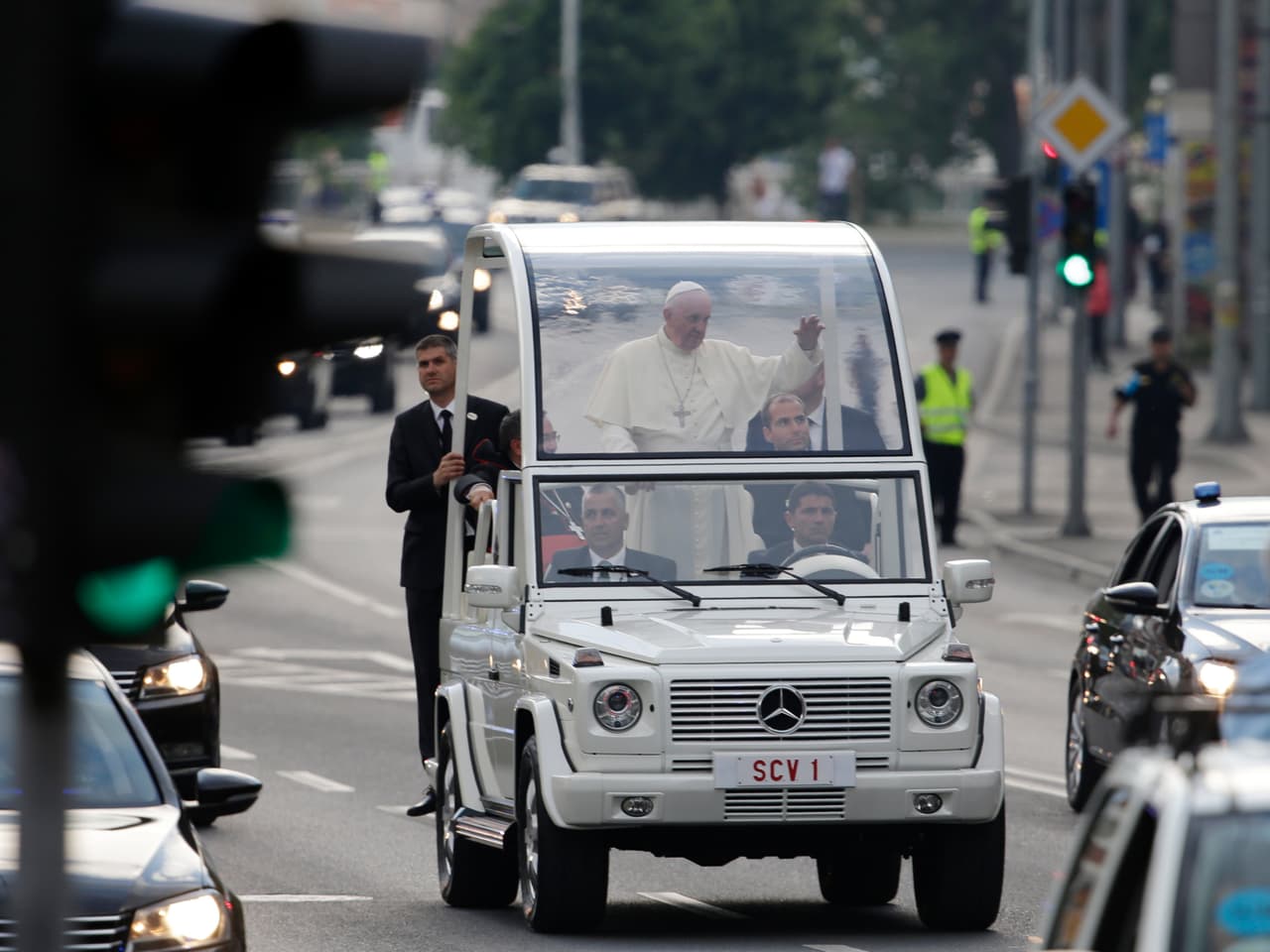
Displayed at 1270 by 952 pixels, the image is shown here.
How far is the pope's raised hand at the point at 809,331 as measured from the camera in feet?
38.6

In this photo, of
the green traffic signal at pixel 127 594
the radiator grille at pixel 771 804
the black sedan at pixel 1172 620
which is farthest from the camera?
the black sedan at pixel 1172 620

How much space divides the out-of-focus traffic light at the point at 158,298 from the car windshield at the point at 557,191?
56819 millimetres

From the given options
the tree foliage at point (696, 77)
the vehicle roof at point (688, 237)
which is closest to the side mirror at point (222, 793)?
the vehicle roof at point (688, 237)

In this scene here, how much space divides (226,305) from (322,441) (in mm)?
34318

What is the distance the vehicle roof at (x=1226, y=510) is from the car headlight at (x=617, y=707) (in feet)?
12.7

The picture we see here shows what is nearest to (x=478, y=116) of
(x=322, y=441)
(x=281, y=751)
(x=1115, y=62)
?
(x=1115, y=62)

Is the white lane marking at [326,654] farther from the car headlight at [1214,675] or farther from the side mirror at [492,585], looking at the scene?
the side mirror at [492,585]

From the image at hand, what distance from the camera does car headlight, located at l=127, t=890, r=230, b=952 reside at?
789cm

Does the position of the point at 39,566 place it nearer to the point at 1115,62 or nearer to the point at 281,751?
the point at 281,751

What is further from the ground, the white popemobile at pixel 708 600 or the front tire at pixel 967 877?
the white popemobile at pixel 708 600

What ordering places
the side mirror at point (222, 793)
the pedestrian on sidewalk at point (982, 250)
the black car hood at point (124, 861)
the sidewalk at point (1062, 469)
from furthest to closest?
the pedestrian on sidewalk at point (982, 250)
the sidewalk at point (1062, 469)
the side mirror at point (222, 793)
the black car hood at point (124, 861)

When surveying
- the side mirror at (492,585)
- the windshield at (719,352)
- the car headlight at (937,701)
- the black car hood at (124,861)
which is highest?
the windshield at (719,352)

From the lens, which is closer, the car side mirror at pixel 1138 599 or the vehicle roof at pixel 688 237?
the vehicle roof at pixel 688 237

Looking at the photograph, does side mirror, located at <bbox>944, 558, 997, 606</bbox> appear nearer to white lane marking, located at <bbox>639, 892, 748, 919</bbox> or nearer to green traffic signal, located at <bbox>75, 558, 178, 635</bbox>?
white lane marking, located at <bbox>639, 892, 748, 919</bbox>
